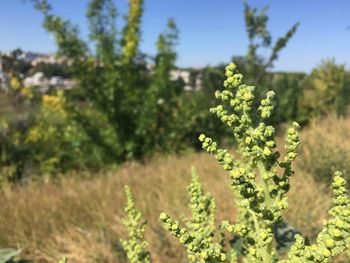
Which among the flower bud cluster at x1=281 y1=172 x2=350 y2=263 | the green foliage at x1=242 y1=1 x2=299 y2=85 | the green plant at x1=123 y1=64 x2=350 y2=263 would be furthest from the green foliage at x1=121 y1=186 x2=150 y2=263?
the green foliage at x1=242 y1=1 x2=299 y2=85

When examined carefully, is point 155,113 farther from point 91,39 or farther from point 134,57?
point 91,39

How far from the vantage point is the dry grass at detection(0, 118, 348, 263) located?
4.17m

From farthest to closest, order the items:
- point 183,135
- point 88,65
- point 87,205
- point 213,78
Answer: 1. point 213,78
2. point 183,135
3. point 88,65
4. point 87,205

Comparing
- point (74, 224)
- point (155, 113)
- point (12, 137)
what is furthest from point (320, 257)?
point (12, 137)

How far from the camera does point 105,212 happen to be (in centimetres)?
515

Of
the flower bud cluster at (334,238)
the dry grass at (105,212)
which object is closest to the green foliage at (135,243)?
the flower bud cluster at (334,238)

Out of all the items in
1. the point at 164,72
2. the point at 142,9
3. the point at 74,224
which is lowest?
the point at 74,224

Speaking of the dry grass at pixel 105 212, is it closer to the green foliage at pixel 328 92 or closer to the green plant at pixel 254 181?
the green plant at pixel 254 181

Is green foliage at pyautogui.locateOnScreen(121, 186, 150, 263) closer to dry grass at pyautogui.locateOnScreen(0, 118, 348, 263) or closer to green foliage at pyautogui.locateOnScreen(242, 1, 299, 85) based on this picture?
dry grass at pyautogui.locateOnScreen(0, 118, 348, 263)

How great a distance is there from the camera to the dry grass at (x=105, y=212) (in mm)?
4172

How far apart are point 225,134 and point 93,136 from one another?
3.93 m

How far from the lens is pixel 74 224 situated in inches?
195

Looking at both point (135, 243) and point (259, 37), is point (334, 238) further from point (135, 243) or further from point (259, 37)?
point (259, 37)

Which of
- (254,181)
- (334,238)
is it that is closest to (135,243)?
(254,181)
